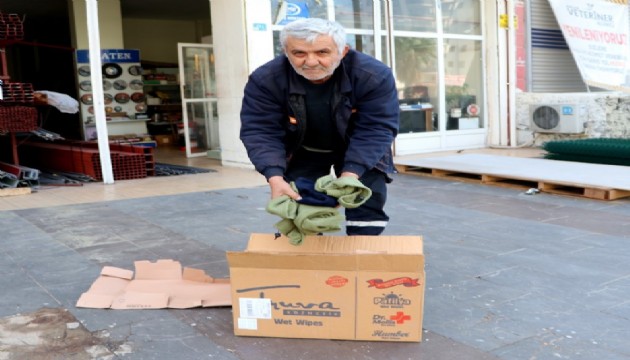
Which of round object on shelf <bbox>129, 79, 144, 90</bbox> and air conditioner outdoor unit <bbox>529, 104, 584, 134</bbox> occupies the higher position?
round object on shelf <bbox>129, 79, 144, 90</bbox>

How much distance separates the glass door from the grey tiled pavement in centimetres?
430

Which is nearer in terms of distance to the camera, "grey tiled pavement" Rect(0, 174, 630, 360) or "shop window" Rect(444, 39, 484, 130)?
"grey tiled pavement" Rect(0, 174, 630, 360)

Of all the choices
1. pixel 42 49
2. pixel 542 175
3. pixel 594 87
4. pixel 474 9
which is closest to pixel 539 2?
pixel 474 9

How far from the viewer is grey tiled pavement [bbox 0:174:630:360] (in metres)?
2.70

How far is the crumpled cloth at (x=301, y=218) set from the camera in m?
2.57

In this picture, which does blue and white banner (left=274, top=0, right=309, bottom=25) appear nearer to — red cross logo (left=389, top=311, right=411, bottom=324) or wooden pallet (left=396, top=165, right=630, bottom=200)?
wooden pallet (left=396, top=165, right=630, bottom=200)

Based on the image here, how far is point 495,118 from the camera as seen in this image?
1141 centimetres

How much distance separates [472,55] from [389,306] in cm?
959

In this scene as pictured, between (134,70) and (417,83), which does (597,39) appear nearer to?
(417,83)

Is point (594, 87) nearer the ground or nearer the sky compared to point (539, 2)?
nearer the ground

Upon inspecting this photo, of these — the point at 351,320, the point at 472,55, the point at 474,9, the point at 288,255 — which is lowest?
the point at 351,320


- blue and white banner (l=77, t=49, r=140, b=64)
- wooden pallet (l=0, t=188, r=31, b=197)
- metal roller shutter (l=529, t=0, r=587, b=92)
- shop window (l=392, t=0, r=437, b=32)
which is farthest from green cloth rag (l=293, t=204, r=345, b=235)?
blue and white banner (l=77, t=49, r=140, b=64)

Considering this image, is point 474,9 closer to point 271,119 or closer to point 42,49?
point 271,119

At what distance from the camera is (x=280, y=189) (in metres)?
2.74
